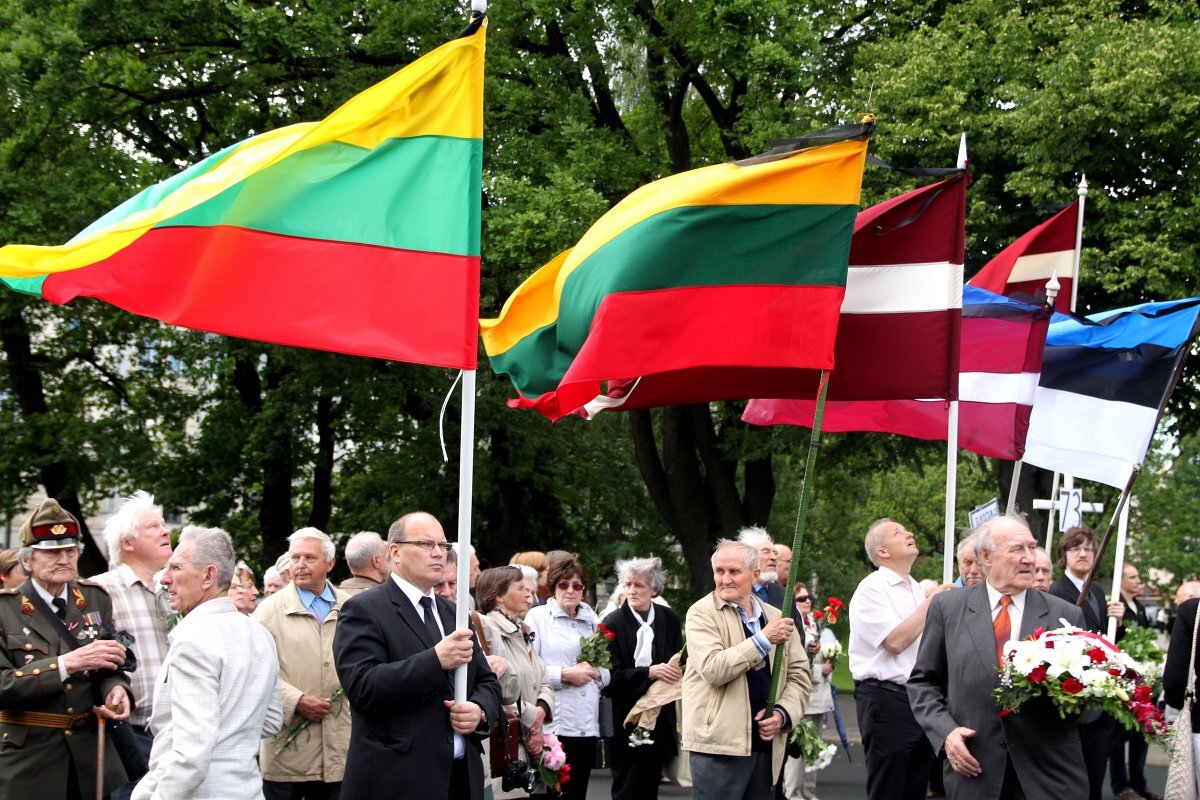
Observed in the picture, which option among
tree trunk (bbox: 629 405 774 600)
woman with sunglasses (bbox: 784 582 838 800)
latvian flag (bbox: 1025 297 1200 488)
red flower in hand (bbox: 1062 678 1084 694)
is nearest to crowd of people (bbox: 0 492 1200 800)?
red flower in hand (bbox: 1062 678 1084 694)

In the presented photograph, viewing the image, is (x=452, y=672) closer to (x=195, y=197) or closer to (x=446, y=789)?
(x=446, y=789)

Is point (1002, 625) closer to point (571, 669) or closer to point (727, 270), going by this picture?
point (727, 270)

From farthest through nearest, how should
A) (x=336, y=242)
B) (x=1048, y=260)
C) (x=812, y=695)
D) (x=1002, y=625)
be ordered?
1. (x=812, y=695)
2. (x=1048, y=260)
3. (x=1002, y=625)
4. (x=336, y=242)

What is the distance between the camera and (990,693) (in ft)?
22.9

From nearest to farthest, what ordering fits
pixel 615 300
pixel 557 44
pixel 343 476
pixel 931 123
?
pixel 615 300 → pixel 931 123 → pixel 557 44 → pixel 343 476

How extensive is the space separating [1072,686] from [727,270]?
9.03ft

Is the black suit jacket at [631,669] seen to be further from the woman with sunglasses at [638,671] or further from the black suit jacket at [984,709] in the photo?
the black suit jacket at [984,709]

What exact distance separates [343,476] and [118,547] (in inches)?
808

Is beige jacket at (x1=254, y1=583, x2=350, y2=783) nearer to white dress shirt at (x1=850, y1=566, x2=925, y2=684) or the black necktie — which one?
the black necktie

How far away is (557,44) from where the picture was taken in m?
22.8

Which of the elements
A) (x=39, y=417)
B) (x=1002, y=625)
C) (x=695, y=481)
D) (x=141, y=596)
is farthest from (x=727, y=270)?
(x=39, y=417)

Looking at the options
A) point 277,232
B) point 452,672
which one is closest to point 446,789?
point 452,672

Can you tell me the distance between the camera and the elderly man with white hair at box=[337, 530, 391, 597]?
8.62 metres

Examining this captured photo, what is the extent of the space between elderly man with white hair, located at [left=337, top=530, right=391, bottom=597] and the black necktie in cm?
195
